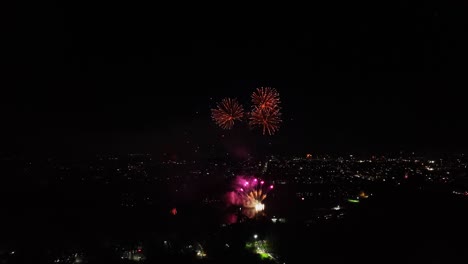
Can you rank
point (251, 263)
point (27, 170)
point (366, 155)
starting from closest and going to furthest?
1. point (251, 263)
2. point (27, 170)
3. point (366, 155)

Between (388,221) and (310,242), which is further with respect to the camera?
(388,221)

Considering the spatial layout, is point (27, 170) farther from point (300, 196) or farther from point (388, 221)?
point (388, 221)

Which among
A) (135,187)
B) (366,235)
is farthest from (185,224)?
(135,187)

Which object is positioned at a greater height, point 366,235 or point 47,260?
point 366,235

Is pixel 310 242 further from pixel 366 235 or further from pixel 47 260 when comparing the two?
pixel 47 260

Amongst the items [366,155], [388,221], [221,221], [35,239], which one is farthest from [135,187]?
[366,155]

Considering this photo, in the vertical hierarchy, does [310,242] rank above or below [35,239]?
above

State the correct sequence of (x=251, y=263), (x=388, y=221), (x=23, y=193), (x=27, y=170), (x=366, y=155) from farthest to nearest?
(x=366, y=155) → (x=27, y=170) → (x=23, y=193) → (x=388, y=221) → (x=251, y=263)

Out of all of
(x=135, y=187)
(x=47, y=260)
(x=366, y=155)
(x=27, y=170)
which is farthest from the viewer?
(x=366, y=155)

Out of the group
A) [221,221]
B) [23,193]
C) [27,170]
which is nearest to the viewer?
[221,221]
